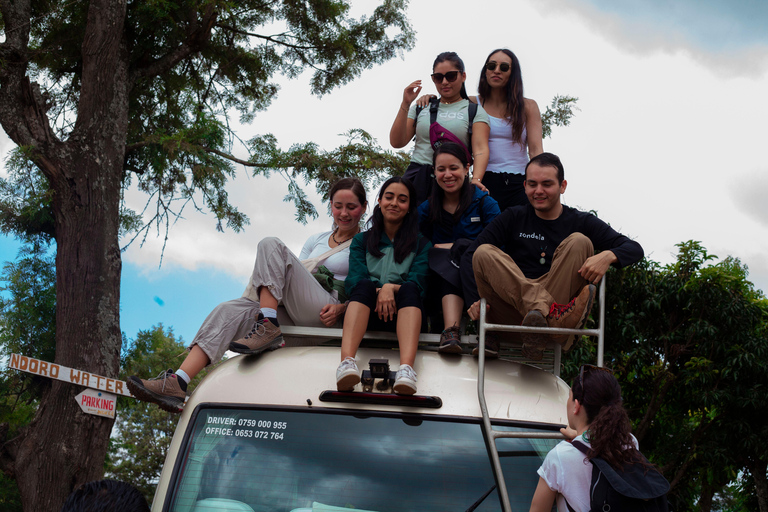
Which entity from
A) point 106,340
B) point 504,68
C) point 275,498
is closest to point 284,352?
point 275,498

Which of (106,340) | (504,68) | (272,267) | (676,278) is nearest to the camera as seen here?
(272,267)

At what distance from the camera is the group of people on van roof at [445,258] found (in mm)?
3229

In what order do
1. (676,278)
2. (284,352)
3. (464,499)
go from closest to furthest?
(464,499) < (284,352) < (676,278)

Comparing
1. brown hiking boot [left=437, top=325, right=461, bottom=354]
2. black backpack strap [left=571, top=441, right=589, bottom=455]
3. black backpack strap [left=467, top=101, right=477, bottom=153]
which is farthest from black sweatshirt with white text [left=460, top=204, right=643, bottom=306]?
black backpack strap [left=467, top=101, right=477, bottom=153]

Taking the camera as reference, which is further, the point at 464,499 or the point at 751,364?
the point at 751,364

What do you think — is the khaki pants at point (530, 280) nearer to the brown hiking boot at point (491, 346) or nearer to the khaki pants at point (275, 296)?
the brown hiking boot at point (491, 346)

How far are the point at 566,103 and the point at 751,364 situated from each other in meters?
5.87

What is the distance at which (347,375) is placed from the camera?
2877mm

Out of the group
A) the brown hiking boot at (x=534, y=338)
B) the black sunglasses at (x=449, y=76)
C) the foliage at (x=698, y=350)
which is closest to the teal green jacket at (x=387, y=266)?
the brown hiking boot at (x=534, y=338)

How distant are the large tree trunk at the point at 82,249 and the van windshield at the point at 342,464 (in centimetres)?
807

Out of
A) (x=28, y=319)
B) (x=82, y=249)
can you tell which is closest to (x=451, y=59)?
(x=82, y=249)

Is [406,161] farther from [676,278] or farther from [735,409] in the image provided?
[735,409]

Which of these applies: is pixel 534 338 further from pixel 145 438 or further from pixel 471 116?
pixel 145 438

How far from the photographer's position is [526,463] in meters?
2.81
